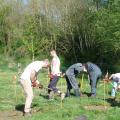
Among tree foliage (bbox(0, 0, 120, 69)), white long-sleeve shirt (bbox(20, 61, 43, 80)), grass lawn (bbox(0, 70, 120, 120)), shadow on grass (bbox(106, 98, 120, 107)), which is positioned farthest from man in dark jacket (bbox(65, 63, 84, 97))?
tree foliage (bbox(0, 0, 120, 69))

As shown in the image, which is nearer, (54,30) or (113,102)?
(113,102)

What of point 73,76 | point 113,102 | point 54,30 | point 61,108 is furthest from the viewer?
point 54,30

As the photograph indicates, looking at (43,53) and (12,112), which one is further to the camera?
(43,53)

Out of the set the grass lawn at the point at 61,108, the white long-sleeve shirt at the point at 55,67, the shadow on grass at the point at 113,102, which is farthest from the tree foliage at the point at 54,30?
the grass lawn at the point at 61,108

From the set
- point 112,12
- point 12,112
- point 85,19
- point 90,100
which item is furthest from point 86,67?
point 85,19

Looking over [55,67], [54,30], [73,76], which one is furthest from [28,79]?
[54,30]

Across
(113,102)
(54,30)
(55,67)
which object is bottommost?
(113,102)

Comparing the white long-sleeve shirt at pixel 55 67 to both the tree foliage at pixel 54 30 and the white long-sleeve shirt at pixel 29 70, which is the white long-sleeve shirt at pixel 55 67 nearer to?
the white long-sleeve shirt at pixel 29 70

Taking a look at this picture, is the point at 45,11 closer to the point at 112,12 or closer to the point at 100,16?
the point at 100,16

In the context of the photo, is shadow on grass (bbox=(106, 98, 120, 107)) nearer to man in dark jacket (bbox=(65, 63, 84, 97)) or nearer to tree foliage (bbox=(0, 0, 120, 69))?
man in dark jacket (bbox=(65, 63, 84, 97))

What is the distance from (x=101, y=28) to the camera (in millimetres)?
30281

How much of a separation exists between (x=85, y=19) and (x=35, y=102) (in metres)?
24.9


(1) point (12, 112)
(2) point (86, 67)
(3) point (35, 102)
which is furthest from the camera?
(2) point (86, 67)

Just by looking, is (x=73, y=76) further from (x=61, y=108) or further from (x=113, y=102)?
(x=61, y=108)
